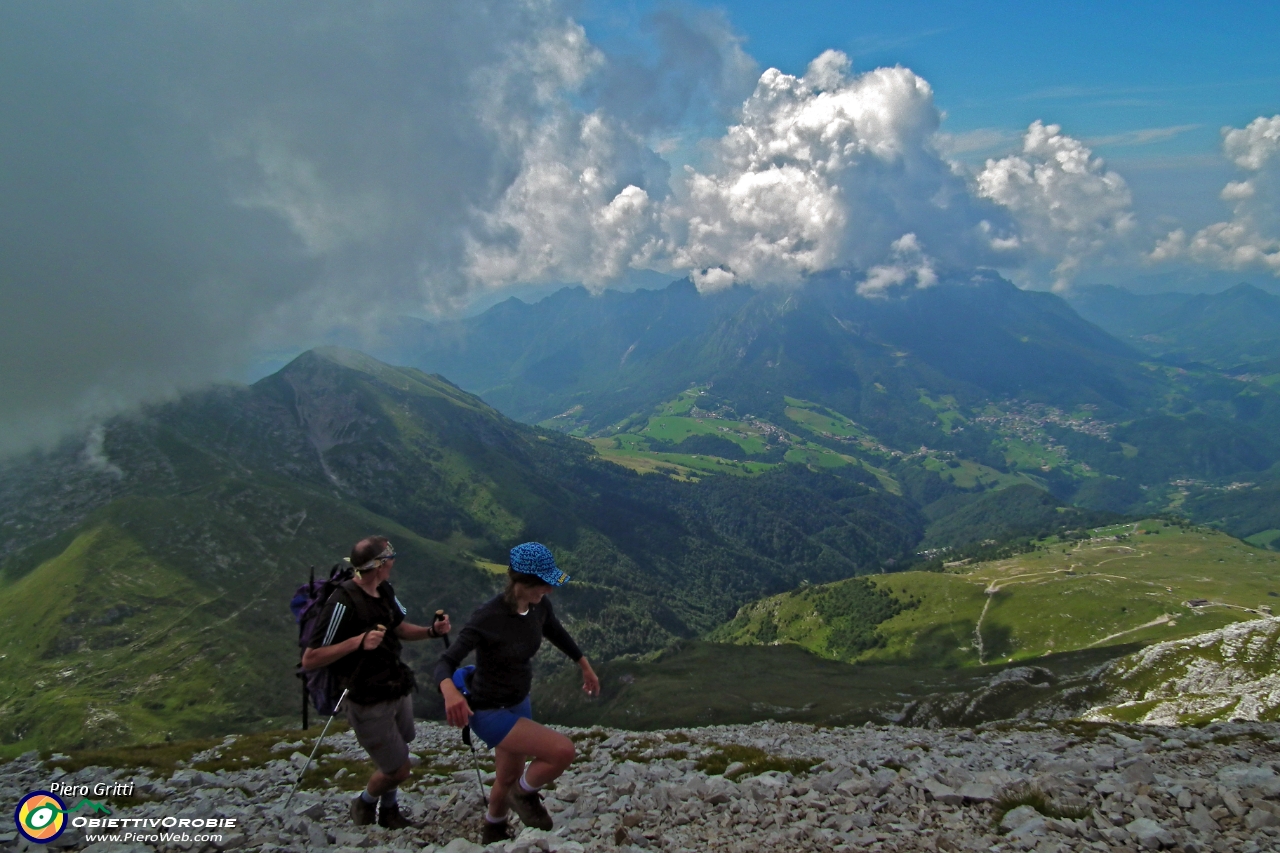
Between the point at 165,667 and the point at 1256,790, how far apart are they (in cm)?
23790

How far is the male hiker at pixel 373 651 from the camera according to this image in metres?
9.88

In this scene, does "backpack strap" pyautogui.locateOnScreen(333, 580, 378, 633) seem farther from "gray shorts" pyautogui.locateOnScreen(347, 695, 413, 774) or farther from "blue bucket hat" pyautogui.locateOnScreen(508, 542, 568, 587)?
"blue bucket hat" pyautogui.locateOnScreen(508, 542, 568, 587)

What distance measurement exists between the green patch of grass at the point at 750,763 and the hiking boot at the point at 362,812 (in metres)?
8.69

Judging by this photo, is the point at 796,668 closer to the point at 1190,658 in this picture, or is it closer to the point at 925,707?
the point at 925,707

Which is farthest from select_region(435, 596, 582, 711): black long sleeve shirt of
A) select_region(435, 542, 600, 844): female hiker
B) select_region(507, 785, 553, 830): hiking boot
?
select_region(507, 785, 553, 830): hiking boot

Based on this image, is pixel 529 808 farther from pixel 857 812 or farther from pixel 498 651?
pixel 857 812

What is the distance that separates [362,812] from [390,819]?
0.56m

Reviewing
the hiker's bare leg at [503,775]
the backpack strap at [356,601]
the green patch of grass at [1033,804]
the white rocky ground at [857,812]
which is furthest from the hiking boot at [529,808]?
the green patch of grass at [1033,804]

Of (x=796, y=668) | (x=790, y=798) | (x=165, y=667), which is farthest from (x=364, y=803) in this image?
(x=165, y=667)

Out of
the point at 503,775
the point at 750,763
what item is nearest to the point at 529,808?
the point at 503,775

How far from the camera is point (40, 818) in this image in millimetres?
10953

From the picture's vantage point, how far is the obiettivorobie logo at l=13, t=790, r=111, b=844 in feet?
34.8

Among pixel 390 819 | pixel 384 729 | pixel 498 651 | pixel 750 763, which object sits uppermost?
pixel 498 651

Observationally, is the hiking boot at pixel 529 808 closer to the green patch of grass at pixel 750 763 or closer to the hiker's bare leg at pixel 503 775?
the hiker's bare leg at pixel 503 775
